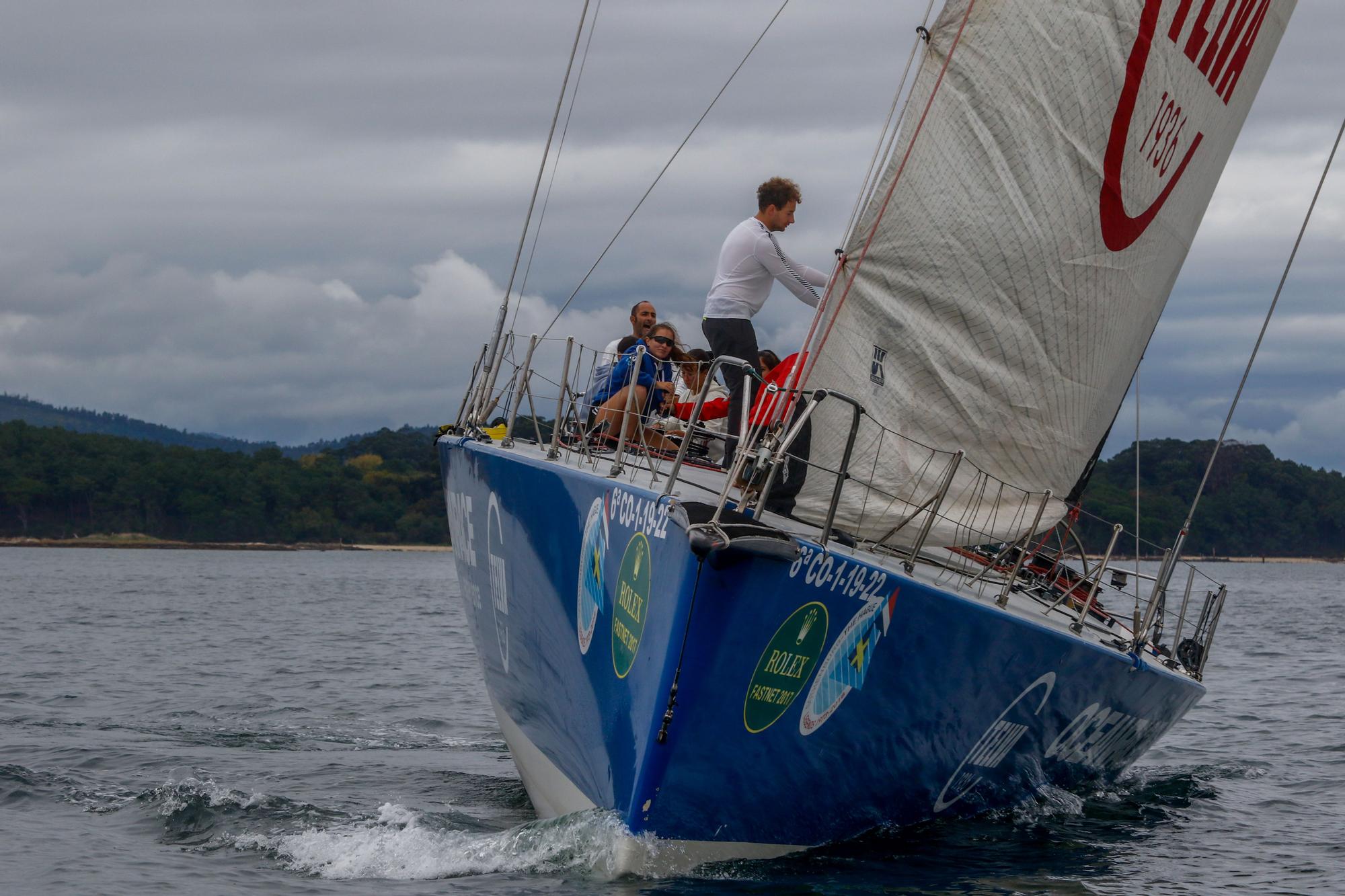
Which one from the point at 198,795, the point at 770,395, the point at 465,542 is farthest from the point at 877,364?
the point at 198,795

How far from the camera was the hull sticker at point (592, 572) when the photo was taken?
5672mm

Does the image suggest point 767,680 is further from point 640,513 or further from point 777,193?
point 777,193

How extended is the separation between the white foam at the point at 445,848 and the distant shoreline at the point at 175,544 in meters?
67.5

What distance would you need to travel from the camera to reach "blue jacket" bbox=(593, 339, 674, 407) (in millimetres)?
7184

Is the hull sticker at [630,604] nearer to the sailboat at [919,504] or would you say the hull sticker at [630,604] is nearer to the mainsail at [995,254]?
the sailboat at [919,504]

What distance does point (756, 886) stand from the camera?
5.34 metres


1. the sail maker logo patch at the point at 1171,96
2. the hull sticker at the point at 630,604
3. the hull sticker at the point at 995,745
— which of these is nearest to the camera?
the hull sticker at the point at 630,604

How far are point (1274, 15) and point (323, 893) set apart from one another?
5885 mm

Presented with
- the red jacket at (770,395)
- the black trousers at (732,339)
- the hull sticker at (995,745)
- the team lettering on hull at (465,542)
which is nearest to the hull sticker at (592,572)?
the red jacket at (770,395)

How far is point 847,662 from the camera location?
5.20 meters

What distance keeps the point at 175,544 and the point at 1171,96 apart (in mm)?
74221

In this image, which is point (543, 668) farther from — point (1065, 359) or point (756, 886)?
point (1065, 359)

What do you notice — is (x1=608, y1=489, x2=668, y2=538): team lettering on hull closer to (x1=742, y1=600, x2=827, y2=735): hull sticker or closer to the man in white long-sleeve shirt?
(x1=742, y1=600, x2=827, y2=735): hull sticker

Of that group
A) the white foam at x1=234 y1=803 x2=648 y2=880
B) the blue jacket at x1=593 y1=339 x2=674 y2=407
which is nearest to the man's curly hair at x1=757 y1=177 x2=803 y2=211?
the blue jacket at x1=593 y1=339 x2=674 y2=407
